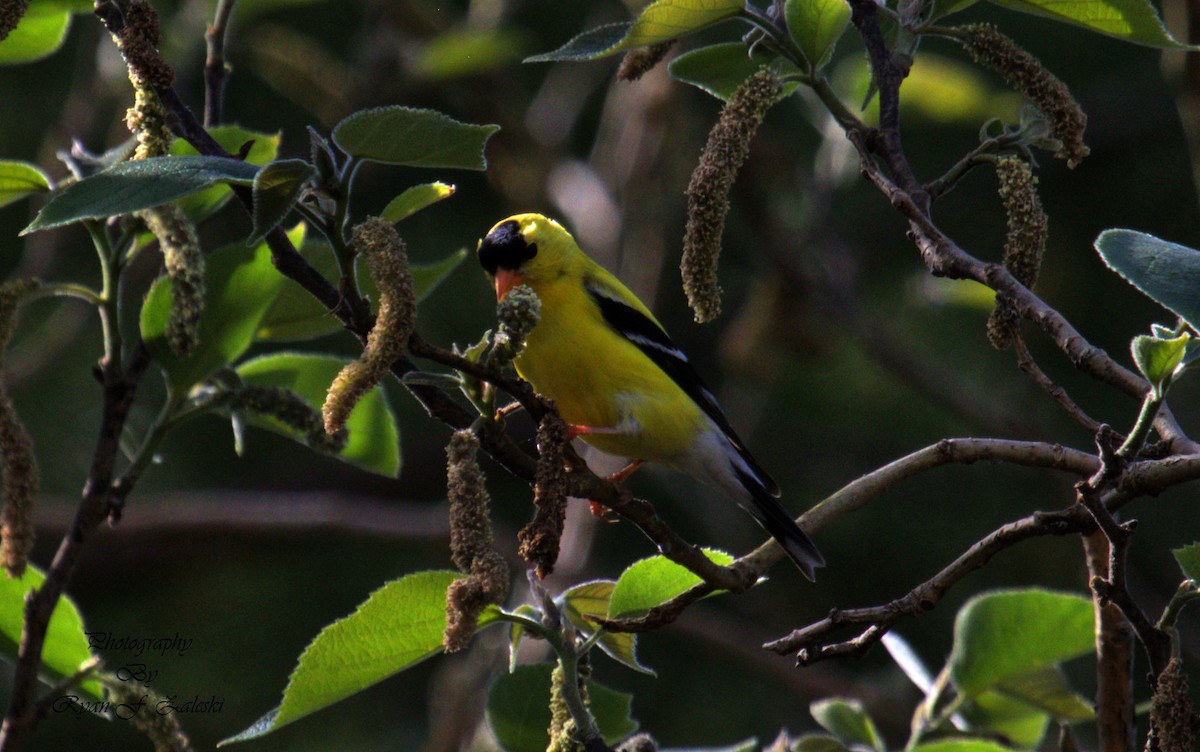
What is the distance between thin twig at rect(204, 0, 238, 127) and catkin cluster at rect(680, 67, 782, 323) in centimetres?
89

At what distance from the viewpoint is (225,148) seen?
2.10 metres

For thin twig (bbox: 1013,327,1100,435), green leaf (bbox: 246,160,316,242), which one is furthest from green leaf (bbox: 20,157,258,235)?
thin twig (bbox: 1013,327,1100,435)

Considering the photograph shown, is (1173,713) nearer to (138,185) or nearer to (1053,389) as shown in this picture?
(1053,389)

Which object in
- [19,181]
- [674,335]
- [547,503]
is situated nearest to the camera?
[547,503]

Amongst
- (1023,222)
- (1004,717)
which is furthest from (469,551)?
(1004,717)

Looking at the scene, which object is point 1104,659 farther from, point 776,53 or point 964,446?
point 776,53

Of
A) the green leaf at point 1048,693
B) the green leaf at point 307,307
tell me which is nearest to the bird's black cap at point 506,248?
the green leaf at point 307,307

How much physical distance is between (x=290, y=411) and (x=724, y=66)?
36.3 inches

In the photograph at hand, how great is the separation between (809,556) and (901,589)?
3.75 meters

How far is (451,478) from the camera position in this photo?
1506mm

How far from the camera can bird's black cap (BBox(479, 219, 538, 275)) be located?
3.93m

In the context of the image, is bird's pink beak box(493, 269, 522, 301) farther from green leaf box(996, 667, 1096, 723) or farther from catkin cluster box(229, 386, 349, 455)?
green leaf box(996, 667, 1096, 723)

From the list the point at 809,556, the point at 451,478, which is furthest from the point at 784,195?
the point at 451,478

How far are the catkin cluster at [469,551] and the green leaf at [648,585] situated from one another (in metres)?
→ 0.39
